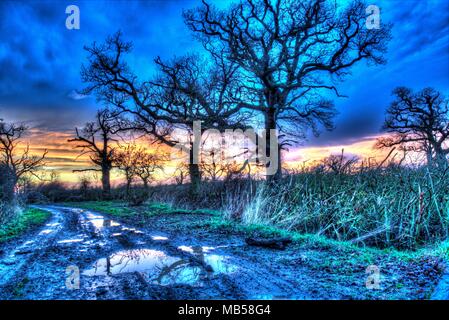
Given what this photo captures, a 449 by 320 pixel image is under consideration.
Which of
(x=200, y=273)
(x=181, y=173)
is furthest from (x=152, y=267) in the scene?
(x=181, y=173)

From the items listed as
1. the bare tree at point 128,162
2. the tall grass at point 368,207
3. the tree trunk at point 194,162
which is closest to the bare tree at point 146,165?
the bare tree at point 128,162

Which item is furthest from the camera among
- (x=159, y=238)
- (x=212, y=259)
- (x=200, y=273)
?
(x=159, y=238)

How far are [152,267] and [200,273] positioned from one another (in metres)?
0.80

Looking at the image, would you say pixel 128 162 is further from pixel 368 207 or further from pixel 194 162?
pixel 368 207

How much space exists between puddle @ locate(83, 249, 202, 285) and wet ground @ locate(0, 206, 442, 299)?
1cm

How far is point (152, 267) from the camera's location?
14.9 feet

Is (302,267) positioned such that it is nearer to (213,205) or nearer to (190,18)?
(213,205)

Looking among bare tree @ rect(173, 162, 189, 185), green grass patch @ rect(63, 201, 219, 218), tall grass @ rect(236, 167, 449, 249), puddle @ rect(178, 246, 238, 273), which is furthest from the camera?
bare tree @ rect(173, 162, 189, 185)

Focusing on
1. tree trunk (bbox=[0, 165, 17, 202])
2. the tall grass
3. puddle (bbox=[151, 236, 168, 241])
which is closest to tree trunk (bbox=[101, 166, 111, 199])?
tree trunk (bbox=[0, 165, 17, 202])

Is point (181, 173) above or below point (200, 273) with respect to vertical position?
above

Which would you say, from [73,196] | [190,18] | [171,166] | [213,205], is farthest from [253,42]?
[73,196]

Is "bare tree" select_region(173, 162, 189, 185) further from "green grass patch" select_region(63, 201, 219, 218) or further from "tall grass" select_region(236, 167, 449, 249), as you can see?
"tall grass" select_region(236, 167, 449, 249)

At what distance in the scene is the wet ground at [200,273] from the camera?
3.46 metres

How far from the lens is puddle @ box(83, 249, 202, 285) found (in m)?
3.98
